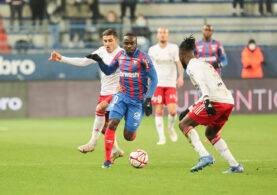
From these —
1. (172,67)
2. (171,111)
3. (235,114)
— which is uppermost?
(172,67)

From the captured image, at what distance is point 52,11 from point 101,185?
51.4 ft

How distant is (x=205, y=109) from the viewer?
25.8 ft

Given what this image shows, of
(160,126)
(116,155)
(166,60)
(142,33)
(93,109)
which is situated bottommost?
(93,109)

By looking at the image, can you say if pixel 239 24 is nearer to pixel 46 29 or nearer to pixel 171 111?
pixel 46 29

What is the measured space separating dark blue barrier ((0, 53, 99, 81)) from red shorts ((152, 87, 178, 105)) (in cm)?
758

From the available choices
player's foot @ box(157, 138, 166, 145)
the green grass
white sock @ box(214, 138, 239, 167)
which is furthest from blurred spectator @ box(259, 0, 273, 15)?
white sock @ box(214, 138, 239, 167)

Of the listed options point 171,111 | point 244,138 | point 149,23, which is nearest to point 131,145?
point 171,111

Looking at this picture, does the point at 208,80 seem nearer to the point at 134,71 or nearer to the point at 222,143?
the point at 222,143

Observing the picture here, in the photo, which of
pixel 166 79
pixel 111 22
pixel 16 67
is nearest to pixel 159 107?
pixel 166 79

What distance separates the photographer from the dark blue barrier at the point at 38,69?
19984 millimetres

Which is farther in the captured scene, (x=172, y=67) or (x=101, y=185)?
(x=172, y=67)

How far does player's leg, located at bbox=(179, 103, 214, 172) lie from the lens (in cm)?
815

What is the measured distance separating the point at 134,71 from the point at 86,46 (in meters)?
12.7

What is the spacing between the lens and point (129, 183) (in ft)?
24.2
